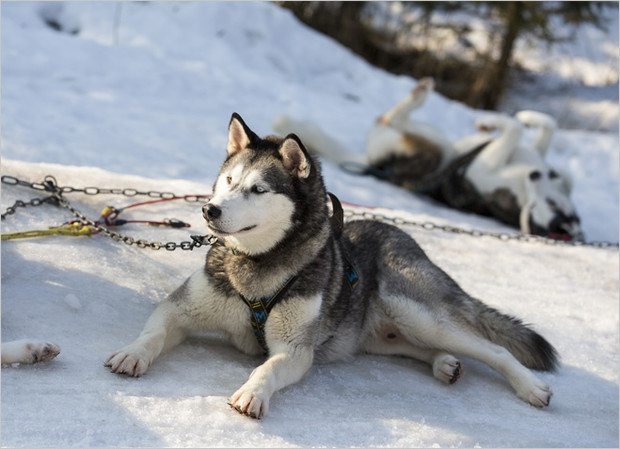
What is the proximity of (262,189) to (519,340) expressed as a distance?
1609 millimetres

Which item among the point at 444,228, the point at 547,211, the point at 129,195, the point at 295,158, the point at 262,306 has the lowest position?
the point at 547,211

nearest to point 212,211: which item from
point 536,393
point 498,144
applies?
point 536,393

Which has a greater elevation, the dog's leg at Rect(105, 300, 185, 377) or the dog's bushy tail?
the dog's leg at Rect(105, 300, 185, 377)

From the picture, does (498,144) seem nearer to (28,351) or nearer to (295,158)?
(295,158)

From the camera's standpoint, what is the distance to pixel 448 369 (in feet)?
10.1

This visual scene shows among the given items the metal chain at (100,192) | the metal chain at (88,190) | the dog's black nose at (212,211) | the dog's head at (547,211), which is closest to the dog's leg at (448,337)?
the metal chain at (100,192)

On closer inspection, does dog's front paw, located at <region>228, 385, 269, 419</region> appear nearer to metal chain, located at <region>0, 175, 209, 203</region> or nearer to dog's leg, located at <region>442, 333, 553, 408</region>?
dog's leg, located at <region>442, 333, 553, 408</region>

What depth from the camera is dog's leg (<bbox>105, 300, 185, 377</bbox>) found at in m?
2.46

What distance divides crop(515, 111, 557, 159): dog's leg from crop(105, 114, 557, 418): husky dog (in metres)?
4.00

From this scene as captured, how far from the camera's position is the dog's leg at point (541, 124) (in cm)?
687

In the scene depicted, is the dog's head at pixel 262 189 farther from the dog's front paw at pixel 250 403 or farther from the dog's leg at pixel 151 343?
the dog's front paw at pixel 250 403

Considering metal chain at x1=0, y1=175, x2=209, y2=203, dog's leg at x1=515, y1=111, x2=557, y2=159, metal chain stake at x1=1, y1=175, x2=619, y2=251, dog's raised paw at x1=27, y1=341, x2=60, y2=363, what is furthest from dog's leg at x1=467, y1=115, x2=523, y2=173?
dog's raised paw at x1=27, y1=341, x2=60, y2=363

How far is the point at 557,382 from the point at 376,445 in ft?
4.75

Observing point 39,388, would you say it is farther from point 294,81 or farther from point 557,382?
point 294,81
